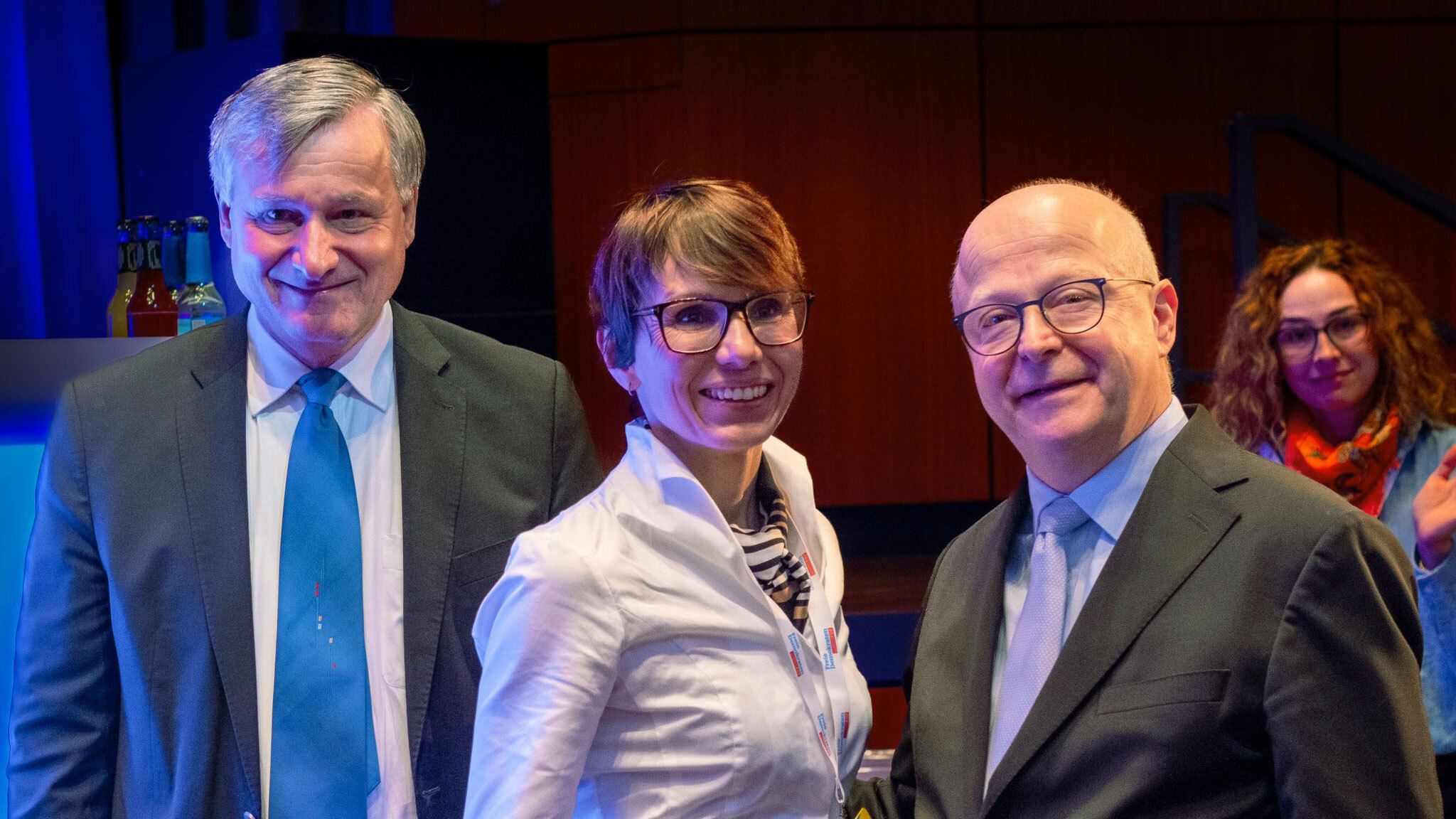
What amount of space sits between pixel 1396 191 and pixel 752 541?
3350 millimetres

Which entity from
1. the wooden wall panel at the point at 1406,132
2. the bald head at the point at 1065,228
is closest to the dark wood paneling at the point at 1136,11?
the wooden wall panel at the point at 1406,132

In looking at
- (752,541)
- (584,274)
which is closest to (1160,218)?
(584,274)

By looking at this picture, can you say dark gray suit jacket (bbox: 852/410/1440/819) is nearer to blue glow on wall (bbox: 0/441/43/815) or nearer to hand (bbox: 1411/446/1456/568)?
hand (bbox: 1411/446/1456/568)

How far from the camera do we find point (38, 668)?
1.59 m

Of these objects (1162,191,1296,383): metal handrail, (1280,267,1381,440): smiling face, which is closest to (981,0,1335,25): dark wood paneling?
(1162,191,1296,383): metal handrail

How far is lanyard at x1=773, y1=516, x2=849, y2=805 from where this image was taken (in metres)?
1.51

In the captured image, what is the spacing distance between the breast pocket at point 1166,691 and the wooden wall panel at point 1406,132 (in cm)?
417

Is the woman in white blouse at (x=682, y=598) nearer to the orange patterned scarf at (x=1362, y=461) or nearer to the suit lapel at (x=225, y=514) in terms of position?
the suit lapel at (x=225, y=514)

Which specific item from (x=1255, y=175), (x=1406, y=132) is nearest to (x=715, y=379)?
(x=1255, y=175)

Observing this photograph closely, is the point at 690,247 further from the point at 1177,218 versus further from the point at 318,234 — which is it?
the point at 1177,218

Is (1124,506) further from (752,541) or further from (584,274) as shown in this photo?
(584,274)

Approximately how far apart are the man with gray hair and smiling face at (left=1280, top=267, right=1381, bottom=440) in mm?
1912

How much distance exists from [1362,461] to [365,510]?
214 centimetres

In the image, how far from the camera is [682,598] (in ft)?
4.82
